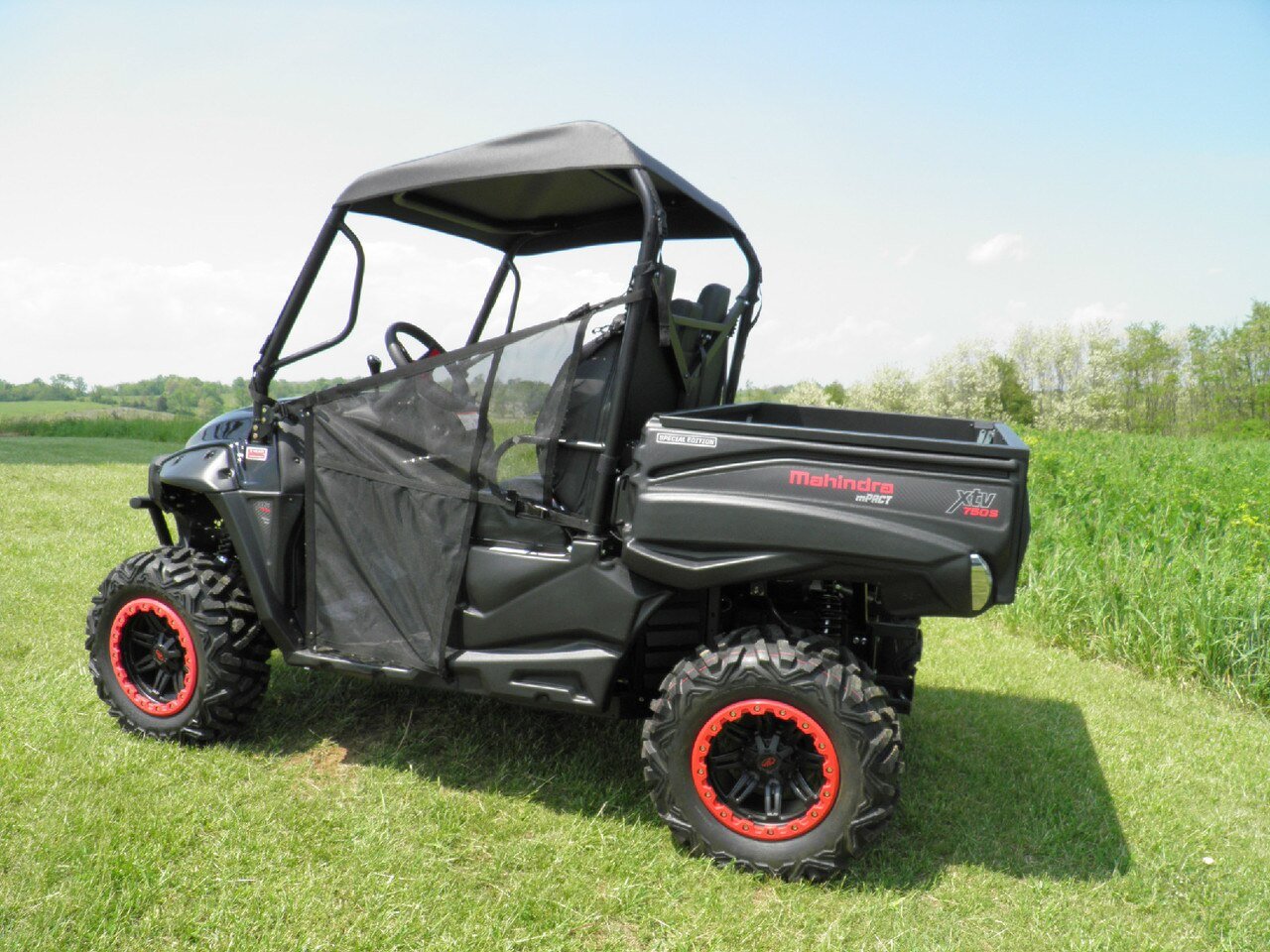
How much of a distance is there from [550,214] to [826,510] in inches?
87.9

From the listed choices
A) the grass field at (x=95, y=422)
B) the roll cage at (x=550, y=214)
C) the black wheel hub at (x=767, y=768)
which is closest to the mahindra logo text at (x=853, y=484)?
the roll cage at (x=550, y=214)

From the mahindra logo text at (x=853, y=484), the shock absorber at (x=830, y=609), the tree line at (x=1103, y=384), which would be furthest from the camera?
the tree line at (x=1103, y=384)

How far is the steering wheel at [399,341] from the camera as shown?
374 centimetres

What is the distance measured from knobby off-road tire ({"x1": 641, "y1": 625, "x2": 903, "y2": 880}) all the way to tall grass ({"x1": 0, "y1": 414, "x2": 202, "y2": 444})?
17663 mm

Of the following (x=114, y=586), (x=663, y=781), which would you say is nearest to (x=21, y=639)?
(x=114, y=586)

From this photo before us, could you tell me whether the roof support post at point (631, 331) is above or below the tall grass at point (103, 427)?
above

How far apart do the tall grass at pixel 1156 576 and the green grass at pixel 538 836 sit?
41 centimetres

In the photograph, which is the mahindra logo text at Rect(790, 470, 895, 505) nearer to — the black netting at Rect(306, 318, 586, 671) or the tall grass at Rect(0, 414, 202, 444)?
the black netting at Rect(306, 318, 586, 671)

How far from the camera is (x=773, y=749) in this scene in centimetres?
293

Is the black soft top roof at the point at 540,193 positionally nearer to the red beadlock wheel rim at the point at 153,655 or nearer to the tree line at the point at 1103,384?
the red beadlock wheel rim at the point at 153,655

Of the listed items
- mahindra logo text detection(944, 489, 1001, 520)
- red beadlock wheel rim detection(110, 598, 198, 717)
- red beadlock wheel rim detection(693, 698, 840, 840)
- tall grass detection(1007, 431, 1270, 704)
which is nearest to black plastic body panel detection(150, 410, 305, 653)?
red beadlock wheel rim detection(110, 598, 198, 717)

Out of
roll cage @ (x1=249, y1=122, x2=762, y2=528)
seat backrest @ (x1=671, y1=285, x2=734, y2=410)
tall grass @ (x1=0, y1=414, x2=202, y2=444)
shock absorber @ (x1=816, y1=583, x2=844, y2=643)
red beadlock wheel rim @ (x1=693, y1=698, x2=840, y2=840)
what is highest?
roll cage @ (x1=249, y1=122, x2=762, y2=528)

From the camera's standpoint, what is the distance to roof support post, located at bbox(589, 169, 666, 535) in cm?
295

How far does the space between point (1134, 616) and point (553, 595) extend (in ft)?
11.9
